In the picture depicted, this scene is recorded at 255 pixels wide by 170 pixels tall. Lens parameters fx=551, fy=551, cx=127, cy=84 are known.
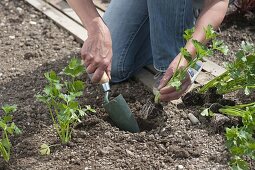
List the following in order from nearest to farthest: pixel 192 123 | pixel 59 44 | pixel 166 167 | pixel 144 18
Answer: pixel 166 167 < pixel 192 123 < pixel 144 18 < pixel 59 44

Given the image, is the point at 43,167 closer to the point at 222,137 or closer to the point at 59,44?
the point at 222,137

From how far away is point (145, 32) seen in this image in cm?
292

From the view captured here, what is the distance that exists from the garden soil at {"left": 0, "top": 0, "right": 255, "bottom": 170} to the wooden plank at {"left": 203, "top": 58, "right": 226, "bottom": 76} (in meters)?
0.12

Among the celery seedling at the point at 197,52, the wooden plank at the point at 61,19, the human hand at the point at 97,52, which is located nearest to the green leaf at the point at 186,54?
the celery seedling at the point at 197,52

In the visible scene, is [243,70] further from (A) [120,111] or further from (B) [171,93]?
(A) [120,111]

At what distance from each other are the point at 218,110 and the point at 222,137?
152mm

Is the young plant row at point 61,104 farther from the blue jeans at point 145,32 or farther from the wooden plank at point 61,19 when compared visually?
the wooden plank at point 61,19

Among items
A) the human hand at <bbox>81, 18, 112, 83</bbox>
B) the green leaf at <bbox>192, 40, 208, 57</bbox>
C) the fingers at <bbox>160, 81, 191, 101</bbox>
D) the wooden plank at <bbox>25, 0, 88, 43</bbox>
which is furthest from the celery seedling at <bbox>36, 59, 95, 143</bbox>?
the wooden plank at <bbox>25, 0, 88, 43</bbox>

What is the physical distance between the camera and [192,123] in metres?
2.49

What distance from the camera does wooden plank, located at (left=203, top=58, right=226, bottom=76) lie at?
284 cm

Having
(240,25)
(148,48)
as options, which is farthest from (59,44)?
(240,25)

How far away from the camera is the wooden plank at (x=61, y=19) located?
3.26m

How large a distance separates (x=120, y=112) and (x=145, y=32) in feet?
2.12

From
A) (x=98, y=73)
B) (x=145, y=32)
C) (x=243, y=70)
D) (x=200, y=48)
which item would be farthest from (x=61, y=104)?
(x=145, y=32)
